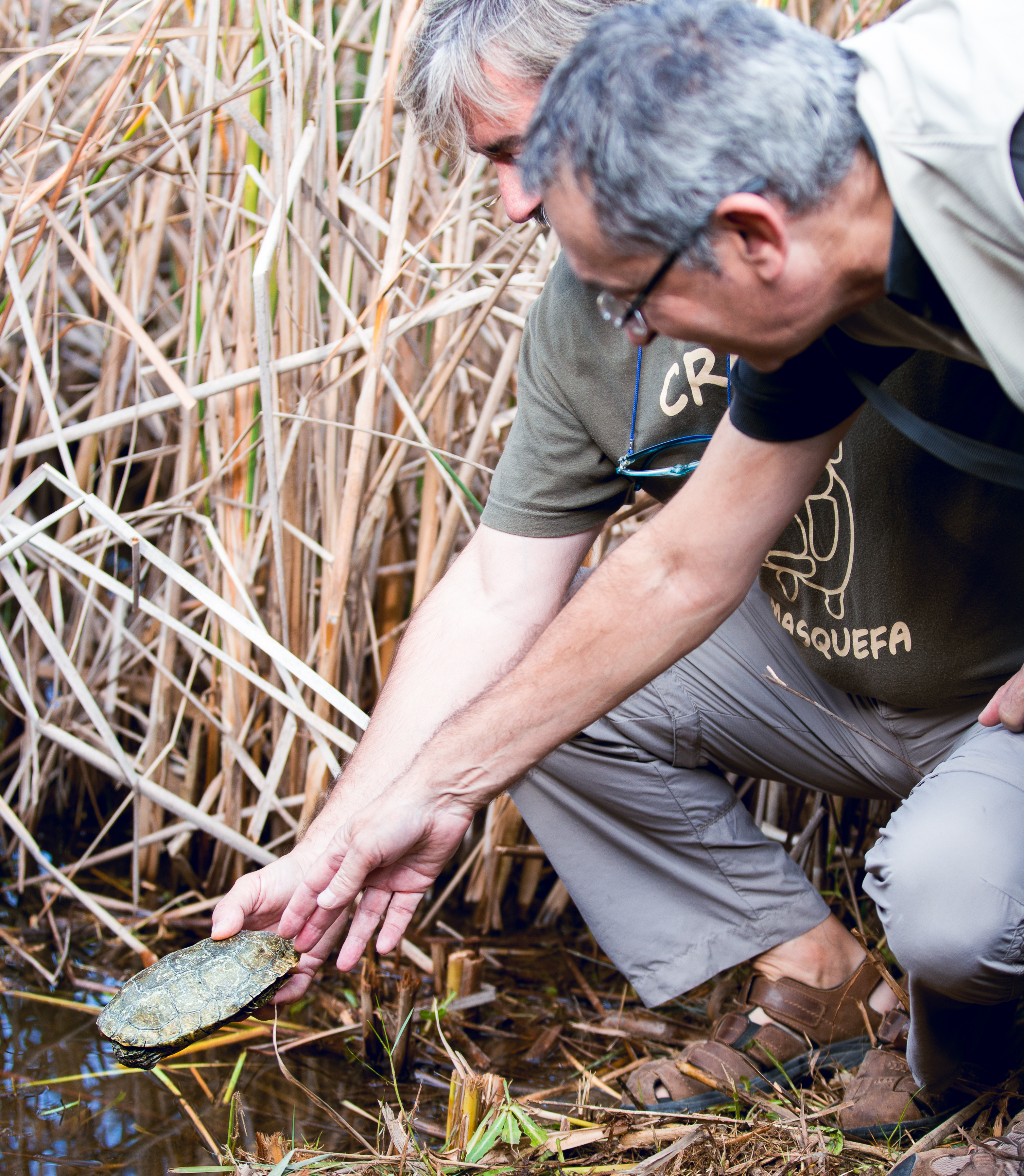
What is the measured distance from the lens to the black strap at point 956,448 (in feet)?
3.23

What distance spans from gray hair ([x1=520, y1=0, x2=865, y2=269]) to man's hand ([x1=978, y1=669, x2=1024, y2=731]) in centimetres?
70

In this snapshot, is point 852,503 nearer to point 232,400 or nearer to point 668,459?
point 668,459

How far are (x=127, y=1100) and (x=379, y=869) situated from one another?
1.78 feet

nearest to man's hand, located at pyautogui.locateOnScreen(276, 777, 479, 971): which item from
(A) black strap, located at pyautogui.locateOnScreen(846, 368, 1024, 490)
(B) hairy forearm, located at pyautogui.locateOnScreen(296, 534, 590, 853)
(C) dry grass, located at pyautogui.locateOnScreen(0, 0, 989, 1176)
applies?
(B) hairy forearm, located at pyautogui.locateOnScreen(296, 534, 590, 853)

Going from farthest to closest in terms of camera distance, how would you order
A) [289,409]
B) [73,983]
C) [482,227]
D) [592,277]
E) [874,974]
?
[482,227] → [289,409] → [73,983] → [874,974] → [592,277]

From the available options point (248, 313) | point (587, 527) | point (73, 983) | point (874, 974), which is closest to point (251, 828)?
point (73, 983)

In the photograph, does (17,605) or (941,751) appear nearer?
(941,751)

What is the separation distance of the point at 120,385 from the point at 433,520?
0.79m

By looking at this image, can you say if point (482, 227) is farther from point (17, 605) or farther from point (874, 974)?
point (874, 974)

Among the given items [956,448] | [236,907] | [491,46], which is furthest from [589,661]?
[491,46]

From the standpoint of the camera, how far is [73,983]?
1.80m

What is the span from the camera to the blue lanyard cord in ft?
5.16

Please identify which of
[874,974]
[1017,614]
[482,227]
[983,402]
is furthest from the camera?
[482,227]

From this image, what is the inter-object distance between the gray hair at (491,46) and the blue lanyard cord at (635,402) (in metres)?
0.41
